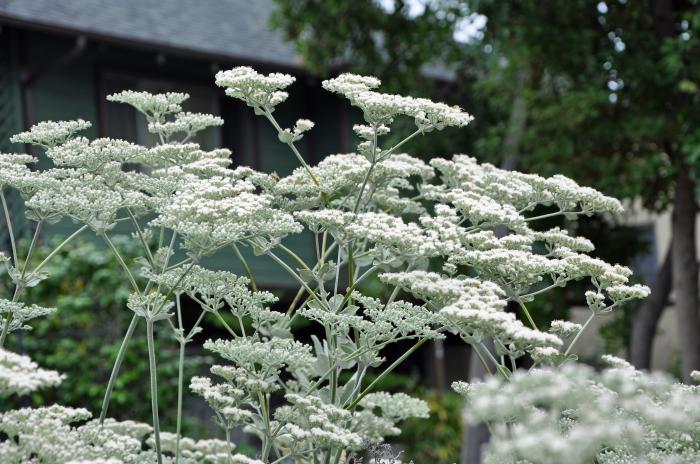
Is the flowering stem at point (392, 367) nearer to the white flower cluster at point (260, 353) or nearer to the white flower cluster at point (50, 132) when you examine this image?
the white flower cluster at point (260, 353)

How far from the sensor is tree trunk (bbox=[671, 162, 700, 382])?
28.6 ft

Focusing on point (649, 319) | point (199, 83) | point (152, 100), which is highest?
point (199, 83)

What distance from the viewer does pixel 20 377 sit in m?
2.31

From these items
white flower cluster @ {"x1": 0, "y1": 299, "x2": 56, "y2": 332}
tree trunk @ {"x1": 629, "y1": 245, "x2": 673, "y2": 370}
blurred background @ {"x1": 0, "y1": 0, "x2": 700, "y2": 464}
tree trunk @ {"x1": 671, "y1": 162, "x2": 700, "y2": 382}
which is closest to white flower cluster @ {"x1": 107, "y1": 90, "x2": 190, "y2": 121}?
white flower cluster @ {"x1": 0, "y1": 299, "x2": 56, "y2": 332}

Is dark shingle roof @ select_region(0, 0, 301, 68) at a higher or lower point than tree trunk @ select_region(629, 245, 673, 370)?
higher

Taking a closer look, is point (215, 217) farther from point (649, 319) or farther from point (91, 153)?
point (649, 319)

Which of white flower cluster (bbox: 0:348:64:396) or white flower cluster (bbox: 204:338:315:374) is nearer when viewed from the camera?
white flower cluster (bbox: 0:348:64:396)

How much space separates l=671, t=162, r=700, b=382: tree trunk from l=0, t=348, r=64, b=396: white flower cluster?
290 inches

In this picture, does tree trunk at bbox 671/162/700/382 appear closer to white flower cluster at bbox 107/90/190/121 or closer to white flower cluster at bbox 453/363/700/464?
white flower cluster at bbox 107/90/190/121

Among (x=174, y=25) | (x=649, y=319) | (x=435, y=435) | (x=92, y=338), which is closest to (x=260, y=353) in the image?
(x=92, y=338)

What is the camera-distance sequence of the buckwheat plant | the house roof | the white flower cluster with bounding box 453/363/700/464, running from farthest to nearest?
1. the house roof
2. the buckwheat plant
3. the white flower cluster with bounding box 453/363/700/464

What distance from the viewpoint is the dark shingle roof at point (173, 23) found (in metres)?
11.6

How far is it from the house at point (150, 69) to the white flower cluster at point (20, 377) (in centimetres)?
855

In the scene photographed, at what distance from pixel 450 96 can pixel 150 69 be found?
434cm
